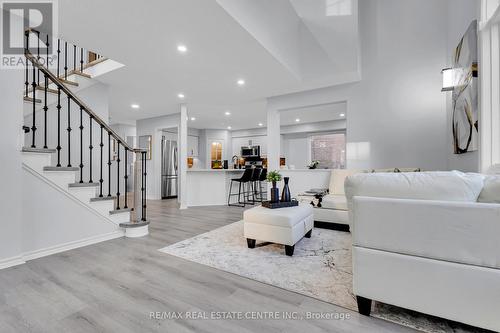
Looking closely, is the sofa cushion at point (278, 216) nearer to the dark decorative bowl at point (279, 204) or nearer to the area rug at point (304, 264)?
the dark decorative bowl at point (279, 204)

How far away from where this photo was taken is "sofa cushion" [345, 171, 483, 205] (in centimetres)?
123

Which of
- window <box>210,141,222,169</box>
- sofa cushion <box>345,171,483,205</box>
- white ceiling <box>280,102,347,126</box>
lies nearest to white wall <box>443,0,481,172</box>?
sofa cushion <box>345,171,483,205</box>

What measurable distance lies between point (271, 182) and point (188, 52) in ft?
6.96

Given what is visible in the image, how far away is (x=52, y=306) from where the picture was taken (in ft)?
5.05

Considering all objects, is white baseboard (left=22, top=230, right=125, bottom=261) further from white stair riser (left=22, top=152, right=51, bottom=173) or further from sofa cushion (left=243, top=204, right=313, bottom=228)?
sofa cushion (left=243, top=204, right=313, bottom=228)

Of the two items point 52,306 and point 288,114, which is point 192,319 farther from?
point 288,114

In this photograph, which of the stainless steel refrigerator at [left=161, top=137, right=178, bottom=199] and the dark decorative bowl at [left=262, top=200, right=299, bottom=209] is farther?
the stainless steel refrigerator at [left=161, top=137, right=178, bottom=199]

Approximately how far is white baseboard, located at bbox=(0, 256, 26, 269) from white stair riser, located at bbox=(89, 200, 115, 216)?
0.81 metres

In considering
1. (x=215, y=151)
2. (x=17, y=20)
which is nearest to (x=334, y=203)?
(x=17, y=20)

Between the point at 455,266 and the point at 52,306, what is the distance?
249cm

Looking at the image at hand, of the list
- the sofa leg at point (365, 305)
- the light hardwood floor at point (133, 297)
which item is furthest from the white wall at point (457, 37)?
the light hardwood floor at point (133, 297)

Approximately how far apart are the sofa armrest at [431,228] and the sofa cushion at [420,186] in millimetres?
73

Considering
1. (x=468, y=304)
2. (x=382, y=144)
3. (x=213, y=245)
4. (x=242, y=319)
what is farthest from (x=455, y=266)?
(x=382, y=144)

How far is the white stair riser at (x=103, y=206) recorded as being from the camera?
9.51 ft
